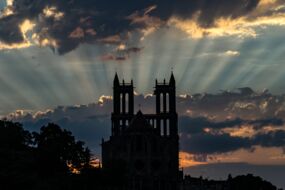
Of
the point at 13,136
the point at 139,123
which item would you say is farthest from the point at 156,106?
the point at 13,136

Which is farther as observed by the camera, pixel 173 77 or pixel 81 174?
pixel 173 77

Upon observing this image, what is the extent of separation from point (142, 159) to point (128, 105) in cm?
1359

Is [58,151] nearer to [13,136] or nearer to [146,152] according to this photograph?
[13,136]

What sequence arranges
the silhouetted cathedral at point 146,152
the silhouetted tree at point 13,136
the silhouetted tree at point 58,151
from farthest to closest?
the silhouetted cathedral at point 146,152, the silhouetted tree at point 58,151, the silhouetted tree at point 13,136

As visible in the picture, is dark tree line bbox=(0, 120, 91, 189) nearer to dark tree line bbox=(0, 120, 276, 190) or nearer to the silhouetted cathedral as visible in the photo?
dark tree line bbox=(0, 120, 276, 190)

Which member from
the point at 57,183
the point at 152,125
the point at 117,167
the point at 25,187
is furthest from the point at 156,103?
the point at 25,187

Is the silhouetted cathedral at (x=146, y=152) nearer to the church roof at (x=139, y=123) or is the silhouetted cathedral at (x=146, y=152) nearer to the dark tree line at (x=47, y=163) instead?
the church roof at (x=139, y=123)

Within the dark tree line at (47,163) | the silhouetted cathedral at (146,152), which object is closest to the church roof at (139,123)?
the silhouetted cathedral at (146,152)

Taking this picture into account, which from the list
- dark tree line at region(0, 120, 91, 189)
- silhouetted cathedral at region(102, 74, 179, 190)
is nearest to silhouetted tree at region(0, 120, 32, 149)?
dark tree line at region(0, 120, 91, 189)

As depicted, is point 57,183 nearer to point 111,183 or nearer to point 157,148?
point 111,183

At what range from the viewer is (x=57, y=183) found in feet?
323

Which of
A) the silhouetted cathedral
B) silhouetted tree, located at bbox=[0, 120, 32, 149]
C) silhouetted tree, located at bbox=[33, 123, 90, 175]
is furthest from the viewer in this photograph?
the silhouetted cathedral

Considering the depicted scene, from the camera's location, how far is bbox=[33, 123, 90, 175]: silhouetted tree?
Answer: 107625 millimetres

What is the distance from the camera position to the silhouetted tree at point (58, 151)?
107625mm
